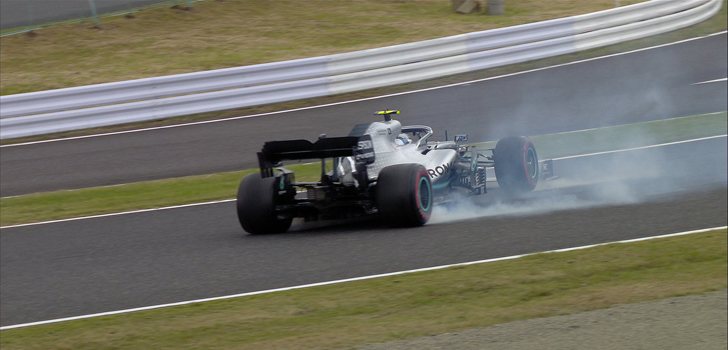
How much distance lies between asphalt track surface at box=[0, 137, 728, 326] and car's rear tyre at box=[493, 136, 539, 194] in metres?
4.93

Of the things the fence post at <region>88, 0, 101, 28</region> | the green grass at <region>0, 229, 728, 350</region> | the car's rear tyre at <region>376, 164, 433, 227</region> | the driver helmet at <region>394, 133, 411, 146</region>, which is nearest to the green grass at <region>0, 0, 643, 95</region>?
the fence post at <region>88, 0, 101, 28</region>

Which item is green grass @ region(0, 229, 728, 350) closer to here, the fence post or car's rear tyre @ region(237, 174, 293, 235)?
car's rear tyre @ region(237, 174, 293, 235)

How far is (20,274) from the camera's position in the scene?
444 inches

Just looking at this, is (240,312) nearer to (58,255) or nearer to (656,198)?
(58,255)

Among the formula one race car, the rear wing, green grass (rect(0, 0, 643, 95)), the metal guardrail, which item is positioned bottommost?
the formula one race car

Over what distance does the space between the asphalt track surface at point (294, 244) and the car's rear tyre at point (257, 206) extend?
2.83 feet

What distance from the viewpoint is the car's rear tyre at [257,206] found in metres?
6.63

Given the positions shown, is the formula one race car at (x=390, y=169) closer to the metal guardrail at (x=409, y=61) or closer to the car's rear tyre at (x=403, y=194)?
the car's rear tyre at (x=403, y=194)

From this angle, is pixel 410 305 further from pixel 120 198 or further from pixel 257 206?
pixel 120 198

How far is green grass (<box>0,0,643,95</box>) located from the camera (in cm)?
257

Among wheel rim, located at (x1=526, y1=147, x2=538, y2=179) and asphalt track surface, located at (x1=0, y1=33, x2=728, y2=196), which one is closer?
wheel rim, located at (x1=526, y1=147, x2=538, y2=179)

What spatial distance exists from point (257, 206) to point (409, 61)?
3.83 m

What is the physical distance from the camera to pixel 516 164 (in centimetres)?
270

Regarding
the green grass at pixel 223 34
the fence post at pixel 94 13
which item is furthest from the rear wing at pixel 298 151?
the fence post at pixel 94 13
